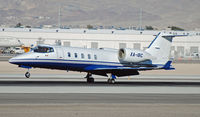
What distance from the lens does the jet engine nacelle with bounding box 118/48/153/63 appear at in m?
37.8

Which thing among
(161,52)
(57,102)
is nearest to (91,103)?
(57,102)

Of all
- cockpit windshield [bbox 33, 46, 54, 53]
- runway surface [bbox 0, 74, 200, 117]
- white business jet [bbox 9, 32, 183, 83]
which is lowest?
runway surface [bbox 0, 74, 200, 117]

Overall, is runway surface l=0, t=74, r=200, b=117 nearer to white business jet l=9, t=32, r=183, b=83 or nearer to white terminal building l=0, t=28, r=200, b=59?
white business jet l=9, t=32, r=183, b=83

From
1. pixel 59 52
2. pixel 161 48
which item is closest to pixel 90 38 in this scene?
pixel 161 48

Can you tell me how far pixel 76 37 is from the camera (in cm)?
11219

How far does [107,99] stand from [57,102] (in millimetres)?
2947

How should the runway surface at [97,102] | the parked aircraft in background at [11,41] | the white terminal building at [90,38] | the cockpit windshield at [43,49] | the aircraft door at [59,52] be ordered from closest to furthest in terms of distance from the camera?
the runway surface at [97,102] < the cockpit windshield at [43,49] < the aircraft door at [59,52] < the white terminal building at [90,38] < the parked aircraft in background at [11,41]

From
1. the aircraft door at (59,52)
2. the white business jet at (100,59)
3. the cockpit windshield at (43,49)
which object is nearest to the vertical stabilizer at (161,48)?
the white business jet at (100,59)

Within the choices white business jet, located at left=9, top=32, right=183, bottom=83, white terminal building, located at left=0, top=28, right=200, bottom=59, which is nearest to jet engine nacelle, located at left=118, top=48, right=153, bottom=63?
white business jet, located at left=9, top=32, right=183, bottom=83

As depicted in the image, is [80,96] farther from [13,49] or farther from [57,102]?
[13,49]

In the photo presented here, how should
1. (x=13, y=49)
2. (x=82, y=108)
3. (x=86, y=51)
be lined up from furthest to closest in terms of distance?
(x=13, y=49)
(x=86, y=51)
(x=82, y=108)

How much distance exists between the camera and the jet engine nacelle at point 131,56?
1489 inches

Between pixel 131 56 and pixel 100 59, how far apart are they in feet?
7.71

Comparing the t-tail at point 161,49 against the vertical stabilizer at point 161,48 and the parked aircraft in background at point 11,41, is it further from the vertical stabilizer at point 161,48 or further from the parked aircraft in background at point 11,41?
the parked aircraft in background at point 11,41
